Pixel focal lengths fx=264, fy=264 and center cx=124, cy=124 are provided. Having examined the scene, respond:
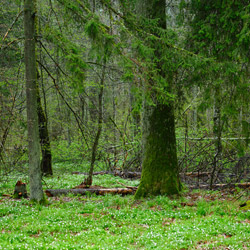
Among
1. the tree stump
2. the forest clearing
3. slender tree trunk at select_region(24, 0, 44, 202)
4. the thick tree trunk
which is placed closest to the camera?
the forest clearing

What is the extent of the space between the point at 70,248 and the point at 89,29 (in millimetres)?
5558

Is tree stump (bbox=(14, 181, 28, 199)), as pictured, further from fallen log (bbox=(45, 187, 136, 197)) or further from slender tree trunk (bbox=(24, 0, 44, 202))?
slender tree trunk (bbox=(24, 0, 44, 202))

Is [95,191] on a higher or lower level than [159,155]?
lower

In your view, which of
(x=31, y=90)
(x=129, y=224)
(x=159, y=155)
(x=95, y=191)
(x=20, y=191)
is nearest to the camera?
(x=129, y=224)

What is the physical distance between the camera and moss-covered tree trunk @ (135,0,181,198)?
9719mm

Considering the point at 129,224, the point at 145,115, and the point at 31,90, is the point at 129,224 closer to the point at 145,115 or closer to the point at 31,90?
the point at 145,115

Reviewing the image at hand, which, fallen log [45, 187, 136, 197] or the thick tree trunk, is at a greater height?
the thick tree trunk

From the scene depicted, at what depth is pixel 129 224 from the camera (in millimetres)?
7172

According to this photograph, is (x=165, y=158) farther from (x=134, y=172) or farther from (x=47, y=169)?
(x=47, y=169)

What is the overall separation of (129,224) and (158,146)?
347 centimetres

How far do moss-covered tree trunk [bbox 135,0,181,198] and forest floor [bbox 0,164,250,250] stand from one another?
53 centimetres

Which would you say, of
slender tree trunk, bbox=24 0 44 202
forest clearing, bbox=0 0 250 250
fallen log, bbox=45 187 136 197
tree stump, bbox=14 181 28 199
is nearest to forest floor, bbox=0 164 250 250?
→ forest clearing, bbox=0 0 250 250

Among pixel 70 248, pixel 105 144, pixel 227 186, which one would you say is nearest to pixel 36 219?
pixel 70 248

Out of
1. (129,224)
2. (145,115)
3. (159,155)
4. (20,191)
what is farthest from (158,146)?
(20,191)
